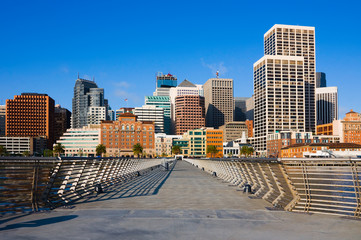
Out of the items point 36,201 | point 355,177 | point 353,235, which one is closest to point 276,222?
point 353,235

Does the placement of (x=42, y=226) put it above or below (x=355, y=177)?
below

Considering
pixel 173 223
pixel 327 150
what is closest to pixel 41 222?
pixel 173 223

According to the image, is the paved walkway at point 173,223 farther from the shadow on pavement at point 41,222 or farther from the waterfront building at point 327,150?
the waterfront building at point 327,150

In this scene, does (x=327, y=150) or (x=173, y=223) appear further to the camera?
(x=327, y=150)

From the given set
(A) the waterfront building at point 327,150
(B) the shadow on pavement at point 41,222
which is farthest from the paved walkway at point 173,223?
(A) the waterfront building at point 327,150

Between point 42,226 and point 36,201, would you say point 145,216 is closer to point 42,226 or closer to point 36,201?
point 42,226

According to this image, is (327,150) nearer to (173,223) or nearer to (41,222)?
(173,223)

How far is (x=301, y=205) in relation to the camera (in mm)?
12070

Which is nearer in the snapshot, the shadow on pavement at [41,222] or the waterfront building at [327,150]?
the shadow on pavement at [41,222]

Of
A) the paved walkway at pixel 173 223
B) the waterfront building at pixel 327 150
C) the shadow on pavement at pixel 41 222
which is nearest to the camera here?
the paved walkway at pixel 173 223

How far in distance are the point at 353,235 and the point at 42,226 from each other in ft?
25.4

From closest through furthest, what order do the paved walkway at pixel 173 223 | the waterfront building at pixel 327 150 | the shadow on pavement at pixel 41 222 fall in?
the paved walkway at pixel 173 223
the shadow on pavement at pixel 41 222
the waterfront building at pixel 327 150

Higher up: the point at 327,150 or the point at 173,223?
the point at 173,223

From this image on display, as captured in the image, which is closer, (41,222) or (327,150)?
(41,222)
